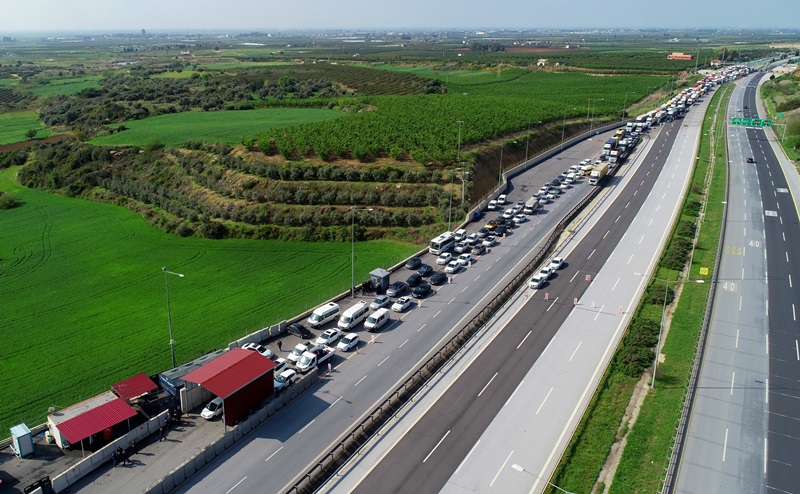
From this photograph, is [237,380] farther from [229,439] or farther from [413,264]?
[413,264]

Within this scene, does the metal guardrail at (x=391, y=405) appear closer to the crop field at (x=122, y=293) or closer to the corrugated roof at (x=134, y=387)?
the corrugated roof at (x=134, y=387)

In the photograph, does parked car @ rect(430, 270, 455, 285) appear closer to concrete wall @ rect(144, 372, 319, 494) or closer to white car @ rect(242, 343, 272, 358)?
white car @ rect(242, 343, 272, 358)

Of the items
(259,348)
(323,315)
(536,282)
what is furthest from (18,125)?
(536,282)

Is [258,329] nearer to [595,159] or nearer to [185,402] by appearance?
[185,402]

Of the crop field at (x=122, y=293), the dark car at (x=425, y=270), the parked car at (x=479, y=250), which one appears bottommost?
the crop field at (x=122, y=293)

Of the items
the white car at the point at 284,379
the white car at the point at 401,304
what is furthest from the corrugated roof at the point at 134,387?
the white car at the point at 401,304

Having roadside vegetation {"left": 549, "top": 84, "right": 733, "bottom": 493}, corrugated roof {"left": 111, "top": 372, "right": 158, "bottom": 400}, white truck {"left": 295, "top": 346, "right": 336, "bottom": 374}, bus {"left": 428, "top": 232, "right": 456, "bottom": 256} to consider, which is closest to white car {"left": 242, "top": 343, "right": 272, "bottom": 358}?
white truck {"left": 295, "top": 346, "right": 336, "bottom": 374}

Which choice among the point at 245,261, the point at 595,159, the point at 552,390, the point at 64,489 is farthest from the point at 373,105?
the point at 64,489
